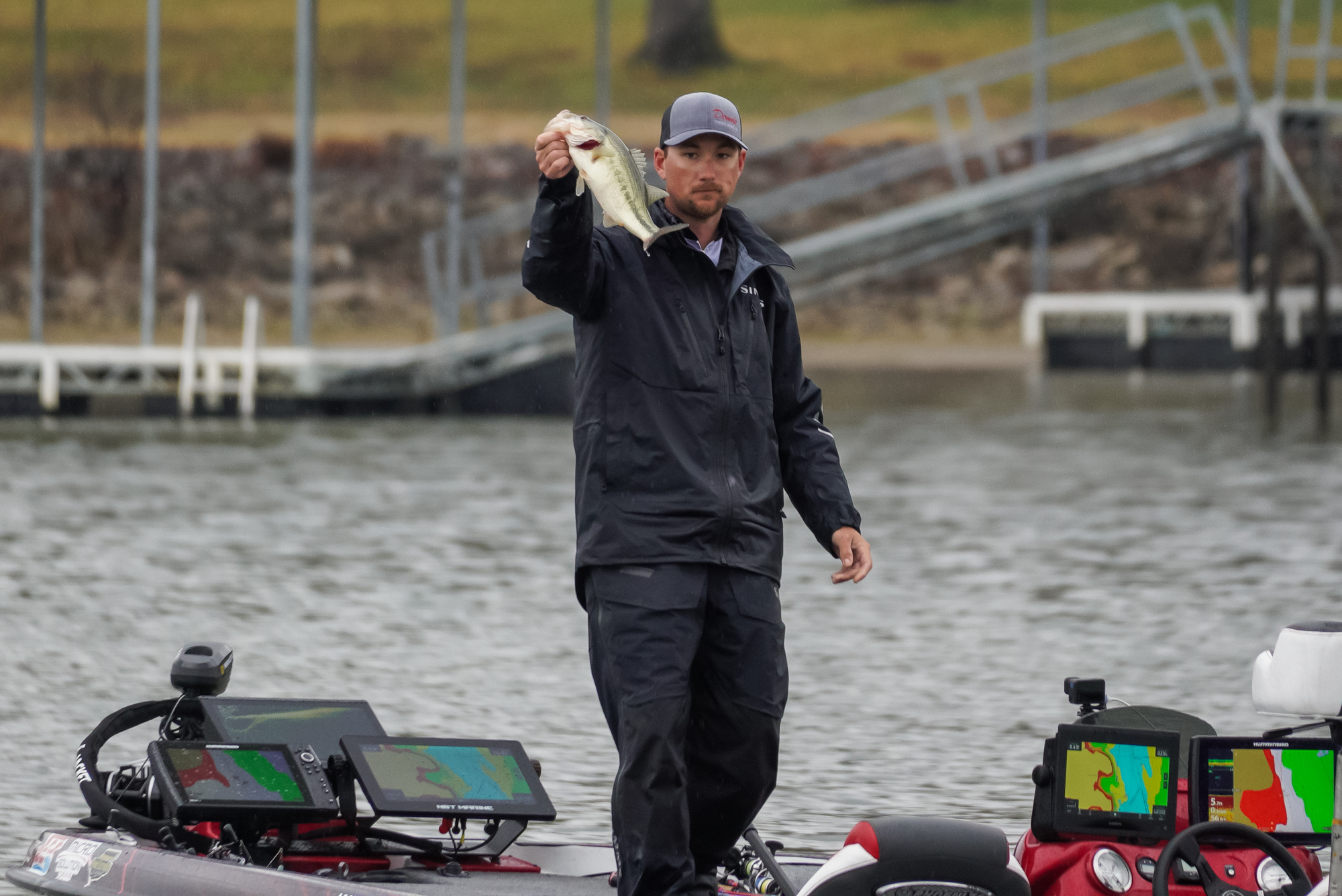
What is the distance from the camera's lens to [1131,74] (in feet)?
219

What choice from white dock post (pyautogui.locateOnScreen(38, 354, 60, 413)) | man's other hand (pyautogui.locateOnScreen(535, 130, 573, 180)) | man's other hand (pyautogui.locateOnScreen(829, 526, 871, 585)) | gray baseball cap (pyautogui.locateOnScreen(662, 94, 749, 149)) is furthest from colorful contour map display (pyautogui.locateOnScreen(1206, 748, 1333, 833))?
white dock post (pyautogui.locateOnScreen(38, 354, 60, 413))

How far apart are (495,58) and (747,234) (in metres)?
64.9

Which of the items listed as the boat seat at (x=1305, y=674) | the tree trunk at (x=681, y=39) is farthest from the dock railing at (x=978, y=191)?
the tree trunk at (x=681, y=39)

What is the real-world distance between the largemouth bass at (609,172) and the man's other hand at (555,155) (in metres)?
0.01

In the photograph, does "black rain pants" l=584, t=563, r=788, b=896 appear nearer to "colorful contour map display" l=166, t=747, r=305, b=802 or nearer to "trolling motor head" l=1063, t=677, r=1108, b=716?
"trolling motor head" l=1063, t=677, r=1108, b=716

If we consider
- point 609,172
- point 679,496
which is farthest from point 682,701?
point 609,172

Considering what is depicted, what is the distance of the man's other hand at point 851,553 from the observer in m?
5.62

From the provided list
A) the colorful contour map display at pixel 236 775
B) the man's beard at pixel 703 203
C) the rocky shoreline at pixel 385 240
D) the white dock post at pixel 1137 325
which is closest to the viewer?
the man's beard at pixel 703 203

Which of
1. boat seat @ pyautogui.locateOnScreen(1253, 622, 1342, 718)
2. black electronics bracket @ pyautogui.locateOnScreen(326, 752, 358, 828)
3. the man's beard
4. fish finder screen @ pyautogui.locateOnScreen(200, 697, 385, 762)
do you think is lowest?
black electronics bracket @ pyautogui.locateOnScreen(326, 752, 358, 828)

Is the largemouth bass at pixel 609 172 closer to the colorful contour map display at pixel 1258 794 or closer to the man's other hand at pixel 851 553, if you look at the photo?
the man's other hand at pixel 851 553

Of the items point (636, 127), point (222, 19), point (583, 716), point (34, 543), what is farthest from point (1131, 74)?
point (583, 716)

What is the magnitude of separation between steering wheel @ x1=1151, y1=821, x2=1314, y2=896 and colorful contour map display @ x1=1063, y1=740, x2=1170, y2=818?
23cm

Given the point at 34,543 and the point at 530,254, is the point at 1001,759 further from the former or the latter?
the point at 34,543

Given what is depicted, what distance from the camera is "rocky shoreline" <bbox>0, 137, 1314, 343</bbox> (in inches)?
2366
